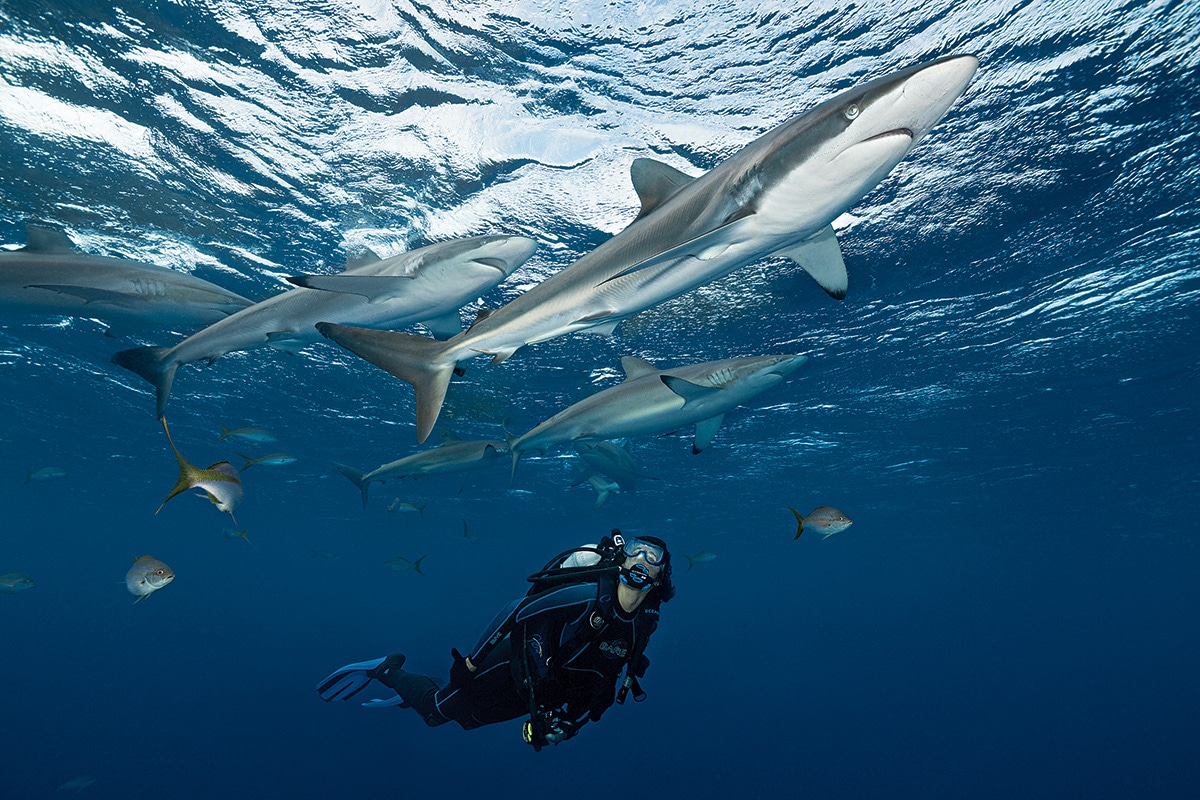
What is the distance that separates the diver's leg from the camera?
27.9 ft

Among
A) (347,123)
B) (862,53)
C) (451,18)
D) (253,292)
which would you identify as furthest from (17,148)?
(862,53)

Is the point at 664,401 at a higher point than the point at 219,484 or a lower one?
higher

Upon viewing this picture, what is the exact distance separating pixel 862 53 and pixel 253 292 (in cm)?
1157

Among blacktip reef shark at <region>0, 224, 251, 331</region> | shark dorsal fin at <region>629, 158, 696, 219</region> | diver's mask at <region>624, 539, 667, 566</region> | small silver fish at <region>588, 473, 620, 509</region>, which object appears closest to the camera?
shark dorsal fin at <region>629, 158, 696, 219</region>

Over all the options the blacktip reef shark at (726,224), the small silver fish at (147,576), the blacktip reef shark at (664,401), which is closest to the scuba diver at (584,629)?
the blacktip reef shark at (664,401)

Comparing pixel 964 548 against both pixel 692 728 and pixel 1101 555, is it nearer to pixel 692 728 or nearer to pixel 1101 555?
pixel 1101 555

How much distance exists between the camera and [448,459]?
367 inches

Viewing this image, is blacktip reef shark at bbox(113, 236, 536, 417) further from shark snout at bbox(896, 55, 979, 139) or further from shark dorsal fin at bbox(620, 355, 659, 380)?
shark dorsal fin at bbox(620, 355, 659, 380)

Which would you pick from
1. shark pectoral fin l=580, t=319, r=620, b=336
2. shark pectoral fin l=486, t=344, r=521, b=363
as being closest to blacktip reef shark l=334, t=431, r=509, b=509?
shark pectoral fin l=486, t=344, r=521, b=363

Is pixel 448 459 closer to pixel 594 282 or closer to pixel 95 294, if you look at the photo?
pixel 95 294

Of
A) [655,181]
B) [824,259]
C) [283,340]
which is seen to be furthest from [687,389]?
[283,340]

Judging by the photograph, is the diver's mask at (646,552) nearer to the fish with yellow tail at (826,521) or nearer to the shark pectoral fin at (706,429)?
the shark pectoral fin at (706,429)

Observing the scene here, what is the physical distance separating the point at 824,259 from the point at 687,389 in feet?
7.19

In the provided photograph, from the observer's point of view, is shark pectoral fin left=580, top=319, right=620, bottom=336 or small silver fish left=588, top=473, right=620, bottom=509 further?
small silver fish left=588, top=473, right=620, bottom=509
